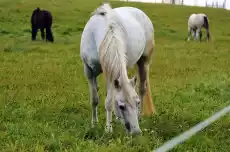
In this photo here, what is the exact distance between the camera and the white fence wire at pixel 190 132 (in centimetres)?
524

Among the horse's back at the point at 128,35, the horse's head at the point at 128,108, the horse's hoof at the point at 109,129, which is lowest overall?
the horse's hoof at the point at 109,129

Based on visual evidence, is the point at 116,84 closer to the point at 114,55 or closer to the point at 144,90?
the point at 114,55

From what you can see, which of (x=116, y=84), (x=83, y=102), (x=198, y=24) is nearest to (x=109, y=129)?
(x=116, y=84)

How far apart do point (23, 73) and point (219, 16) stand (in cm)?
3484

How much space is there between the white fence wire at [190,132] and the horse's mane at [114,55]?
2.72ft

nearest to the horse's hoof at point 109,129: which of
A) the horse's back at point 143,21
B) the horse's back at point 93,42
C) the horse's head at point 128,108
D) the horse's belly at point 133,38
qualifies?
the horse's head at point 128,108

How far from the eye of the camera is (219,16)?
43219 mm

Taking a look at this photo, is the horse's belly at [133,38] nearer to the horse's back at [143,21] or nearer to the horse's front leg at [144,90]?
the horse's back at [143,21]

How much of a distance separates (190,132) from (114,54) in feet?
5.59

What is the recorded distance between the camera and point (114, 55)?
17.3ft

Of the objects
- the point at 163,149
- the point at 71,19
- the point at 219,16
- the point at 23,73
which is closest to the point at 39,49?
the point at 23,73

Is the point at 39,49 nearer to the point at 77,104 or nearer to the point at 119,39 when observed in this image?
the point at 77,104

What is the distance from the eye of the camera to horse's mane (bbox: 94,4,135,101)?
5.11m

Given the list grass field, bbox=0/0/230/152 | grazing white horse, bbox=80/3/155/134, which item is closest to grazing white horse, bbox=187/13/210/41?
grass field, bbox=0/0/230/152
